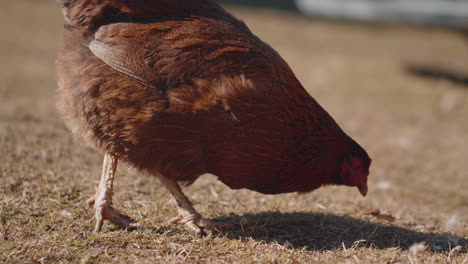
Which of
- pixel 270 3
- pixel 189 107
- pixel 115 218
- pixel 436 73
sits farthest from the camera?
pixel 270 3

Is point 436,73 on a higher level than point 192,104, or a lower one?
lower

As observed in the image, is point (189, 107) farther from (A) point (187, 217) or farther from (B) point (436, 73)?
(B) point (436, 73)

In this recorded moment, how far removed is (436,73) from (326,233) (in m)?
7.45

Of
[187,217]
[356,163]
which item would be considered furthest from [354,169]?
[187,217]

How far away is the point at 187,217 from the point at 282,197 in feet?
3.57

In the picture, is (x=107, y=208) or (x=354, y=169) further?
(x=354, y=169)

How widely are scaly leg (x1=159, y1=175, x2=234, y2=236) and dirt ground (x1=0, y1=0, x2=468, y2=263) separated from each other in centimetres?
6

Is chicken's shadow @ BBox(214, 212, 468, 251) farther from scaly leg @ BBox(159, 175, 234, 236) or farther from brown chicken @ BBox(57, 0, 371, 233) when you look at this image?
brown chicken @ BBox(57, 0, 371, 233)

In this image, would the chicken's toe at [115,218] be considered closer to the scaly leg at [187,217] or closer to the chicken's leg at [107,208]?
the chicken's leg at [107,208]

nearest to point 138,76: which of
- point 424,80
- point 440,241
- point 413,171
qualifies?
point 440,241

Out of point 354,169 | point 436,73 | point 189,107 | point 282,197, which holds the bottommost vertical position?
point 282,197

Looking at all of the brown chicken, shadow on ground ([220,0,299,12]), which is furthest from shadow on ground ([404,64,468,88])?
the brown chicken

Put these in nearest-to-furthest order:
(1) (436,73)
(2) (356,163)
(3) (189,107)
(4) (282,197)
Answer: (3) (189,107), (2) (356,163), (4) (282,197), (1) (436,73)

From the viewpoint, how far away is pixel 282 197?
3902mm
